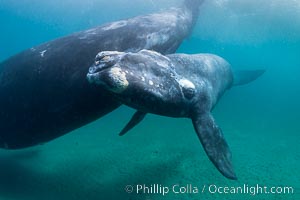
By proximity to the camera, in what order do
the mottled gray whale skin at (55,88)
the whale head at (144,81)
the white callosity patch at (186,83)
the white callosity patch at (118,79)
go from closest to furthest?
the white callosity patch at (118,79) < the whale head at (144,81) < the white callosity patch at (186,83) < the mottled gray whale skin at (55,88)

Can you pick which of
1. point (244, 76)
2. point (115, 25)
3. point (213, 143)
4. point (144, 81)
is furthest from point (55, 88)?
point (244, 76)

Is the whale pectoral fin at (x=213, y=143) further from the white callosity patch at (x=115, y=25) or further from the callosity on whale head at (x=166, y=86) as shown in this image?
the white callosity patch at (x=115, y=25)

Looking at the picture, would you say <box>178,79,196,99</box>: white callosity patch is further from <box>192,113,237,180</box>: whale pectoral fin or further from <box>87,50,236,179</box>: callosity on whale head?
<box>192,113,237,180</box>: whale pectoral fin

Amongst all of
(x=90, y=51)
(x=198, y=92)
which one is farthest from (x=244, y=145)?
(x=90, y=51)

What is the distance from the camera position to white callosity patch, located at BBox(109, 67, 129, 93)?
15.8ft

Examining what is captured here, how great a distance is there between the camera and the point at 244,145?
13367 mm

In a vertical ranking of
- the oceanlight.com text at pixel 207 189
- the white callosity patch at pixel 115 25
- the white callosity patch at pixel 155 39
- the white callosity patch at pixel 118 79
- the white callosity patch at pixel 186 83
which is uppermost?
the white callosity patch at pixel 118 79

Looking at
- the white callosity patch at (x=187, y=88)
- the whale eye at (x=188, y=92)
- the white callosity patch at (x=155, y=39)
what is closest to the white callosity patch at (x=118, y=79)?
the white callosity patch at (x=187, y=88)

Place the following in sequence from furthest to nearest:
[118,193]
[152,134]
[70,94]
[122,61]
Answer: [152,134] → [118,193] → [70,94] → [122,61]

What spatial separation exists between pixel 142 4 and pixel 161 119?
27.2 metres

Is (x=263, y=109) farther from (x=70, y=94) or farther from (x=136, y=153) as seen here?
(x=70, y=94)

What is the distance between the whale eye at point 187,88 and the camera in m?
6.68

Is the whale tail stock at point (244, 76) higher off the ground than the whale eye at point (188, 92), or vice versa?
the whale eye at point (188, 92)

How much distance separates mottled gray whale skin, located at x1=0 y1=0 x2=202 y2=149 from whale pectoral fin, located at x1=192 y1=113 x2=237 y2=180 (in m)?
2.58
